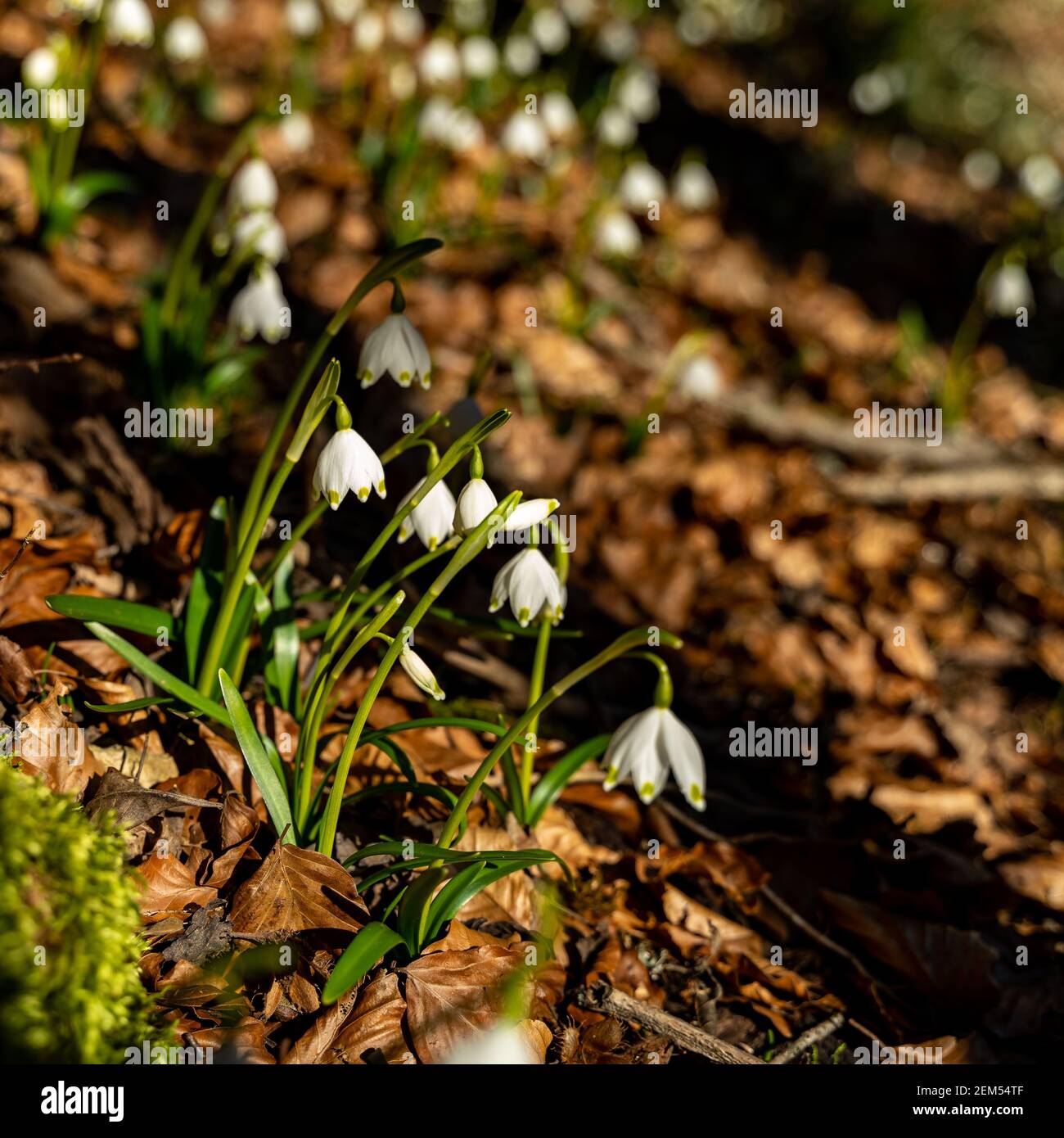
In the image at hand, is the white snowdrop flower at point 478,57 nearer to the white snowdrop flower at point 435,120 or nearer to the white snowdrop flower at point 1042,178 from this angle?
the white snowdrop flower at point 435,120

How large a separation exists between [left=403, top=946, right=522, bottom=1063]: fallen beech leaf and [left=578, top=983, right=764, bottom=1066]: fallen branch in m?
0.22

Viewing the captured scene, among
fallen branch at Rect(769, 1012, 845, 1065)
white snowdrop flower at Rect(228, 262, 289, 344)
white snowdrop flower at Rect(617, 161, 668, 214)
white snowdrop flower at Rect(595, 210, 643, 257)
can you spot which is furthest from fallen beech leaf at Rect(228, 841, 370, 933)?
white snowdrop flower at Rect(617, 161, 668, 214)

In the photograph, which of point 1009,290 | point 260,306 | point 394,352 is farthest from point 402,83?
point 394,352

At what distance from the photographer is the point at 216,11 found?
488cm

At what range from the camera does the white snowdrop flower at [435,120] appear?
14.2 feet

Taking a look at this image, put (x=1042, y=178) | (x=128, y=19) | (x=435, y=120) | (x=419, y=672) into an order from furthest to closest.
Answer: (x=1042, y=178) < (x=435, y=120) < (x=128, y=19) < (x=419, y=672)

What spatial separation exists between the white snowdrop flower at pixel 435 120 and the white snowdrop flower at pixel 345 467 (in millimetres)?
3323

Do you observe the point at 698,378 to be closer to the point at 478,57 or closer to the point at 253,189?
the point at 253,189

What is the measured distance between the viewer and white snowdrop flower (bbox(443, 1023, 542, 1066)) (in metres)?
1.46

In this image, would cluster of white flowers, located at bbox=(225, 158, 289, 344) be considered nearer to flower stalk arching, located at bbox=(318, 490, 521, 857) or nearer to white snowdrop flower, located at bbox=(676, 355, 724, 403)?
flower stalk arching, located at bbox=(318, 490, 521, 857)

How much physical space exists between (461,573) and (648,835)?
3.05 feet

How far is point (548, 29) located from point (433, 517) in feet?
16.4

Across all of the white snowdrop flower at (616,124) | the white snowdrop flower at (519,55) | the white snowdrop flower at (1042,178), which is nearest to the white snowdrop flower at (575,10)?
the white snowdrop flower at (519,55)
